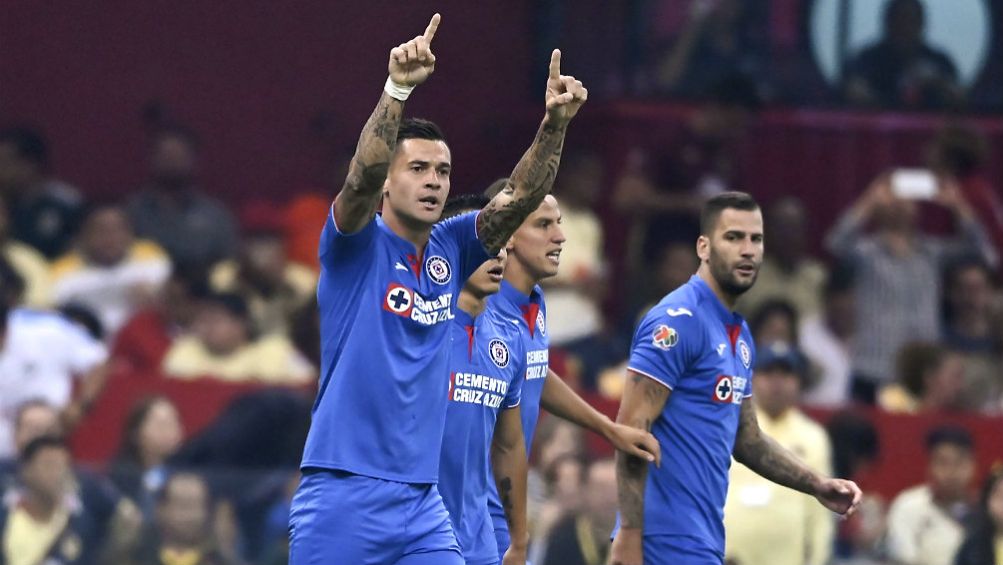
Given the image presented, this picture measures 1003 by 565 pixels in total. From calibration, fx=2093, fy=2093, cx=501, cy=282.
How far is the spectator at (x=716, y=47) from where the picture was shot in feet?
49.3

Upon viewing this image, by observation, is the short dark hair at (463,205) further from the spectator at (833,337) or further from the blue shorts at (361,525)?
the spectator at (833,337)

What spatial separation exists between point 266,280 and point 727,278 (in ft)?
19.8

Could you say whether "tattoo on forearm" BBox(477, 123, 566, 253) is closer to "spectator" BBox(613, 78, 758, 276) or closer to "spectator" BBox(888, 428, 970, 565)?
"spectator" BBox(888, 428, 970, 565)

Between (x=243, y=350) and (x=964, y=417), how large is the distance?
4.45m

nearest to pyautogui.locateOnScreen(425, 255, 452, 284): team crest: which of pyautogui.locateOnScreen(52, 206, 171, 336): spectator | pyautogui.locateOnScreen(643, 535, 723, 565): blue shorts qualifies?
pyautogui.locateOnScreen(643, 535, 723, 565): blue shorts

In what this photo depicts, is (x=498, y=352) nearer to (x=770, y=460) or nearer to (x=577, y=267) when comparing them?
(x=770, y=460)

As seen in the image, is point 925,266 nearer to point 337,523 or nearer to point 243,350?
point 243,350

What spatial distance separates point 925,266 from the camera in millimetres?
14117

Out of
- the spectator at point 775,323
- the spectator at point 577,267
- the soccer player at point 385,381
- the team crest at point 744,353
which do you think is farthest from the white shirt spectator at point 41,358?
the soccer player at point 385,381

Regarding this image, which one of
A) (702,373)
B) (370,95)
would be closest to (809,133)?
(370,95)

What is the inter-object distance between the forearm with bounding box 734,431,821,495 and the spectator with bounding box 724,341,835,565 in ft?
6.73

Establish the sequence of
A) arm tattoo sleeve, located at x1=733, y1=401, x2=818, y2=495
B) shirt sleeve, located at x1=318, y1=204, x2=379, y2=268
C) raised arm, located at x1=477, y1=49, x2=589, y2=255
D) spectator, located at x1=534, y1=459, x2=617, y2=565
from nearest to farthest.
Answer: shirt sleeve, located at x1=318, y1=204, x2=379, y2=268 < raised arm, located at x1=477, y1=49, x2=589, y2=255 < arm tattoo sleeve, located at x1=733, y1=401, x2=818, y2=495 < spectator, located at x1=534, y1=459, x2=617, y2=565

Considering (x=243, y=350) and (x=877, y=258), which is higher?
(x=877, y=258)

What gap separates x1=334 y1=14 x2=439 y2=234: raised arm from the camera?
6.44 metres
